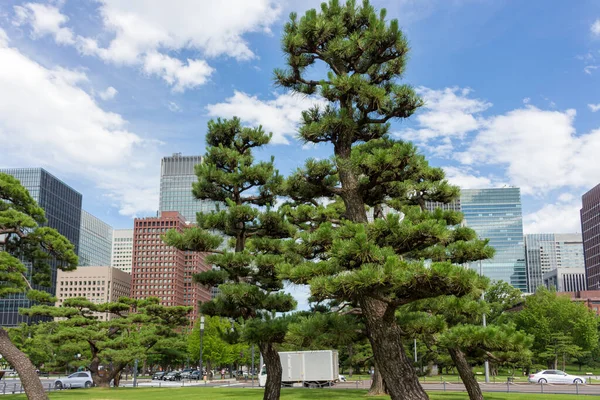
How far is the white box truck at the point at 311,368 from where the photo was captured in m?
34.3

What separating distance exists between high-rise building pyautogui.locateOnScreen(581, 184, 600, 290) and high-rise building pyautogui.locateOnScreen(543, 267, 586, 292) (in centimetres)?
2380

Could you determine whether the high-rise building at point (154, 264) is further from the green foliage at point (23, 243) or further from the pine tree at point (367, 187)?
the pine tree at point (367, 187)

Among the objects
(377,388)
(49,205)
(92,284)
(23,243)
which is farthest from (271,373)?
(92,284)

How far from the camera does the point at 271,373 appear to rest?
45.1 feet

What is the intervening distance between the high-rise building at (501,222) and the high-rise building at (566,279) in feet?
43.6

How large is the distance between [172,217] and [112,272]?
23.0 m

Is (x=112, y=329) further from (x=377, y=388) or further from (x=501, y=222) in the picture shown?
(x=501, y=222)

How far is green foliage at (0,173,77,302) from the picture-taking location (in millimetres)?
16234

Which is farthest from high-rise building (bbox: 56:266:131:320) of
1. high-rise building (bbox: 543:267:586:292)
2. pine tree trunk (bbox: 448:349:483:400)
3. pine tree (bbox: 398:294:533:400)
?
pine tree (bbox: 398:294:533:400)

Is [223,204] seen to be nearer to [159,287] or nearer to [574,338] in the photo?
[574,338]

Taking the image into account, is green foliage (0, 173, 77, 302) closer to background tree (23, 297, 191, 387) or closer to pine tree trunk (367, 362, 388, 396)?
background tree (23, 297, 191, 387)

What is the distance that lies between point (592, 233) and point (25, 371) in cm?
12433

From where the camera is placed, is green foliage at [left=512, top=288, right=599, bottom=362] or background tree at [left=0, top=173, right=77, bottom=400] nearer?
background tree at [left=0, top=173, right=77, bottom=400]

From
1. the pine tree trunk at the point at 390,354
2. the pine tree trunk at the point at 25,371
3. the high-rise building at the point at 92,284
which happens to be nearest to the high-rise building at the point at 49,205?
the high-rise building at the point at 92,284
